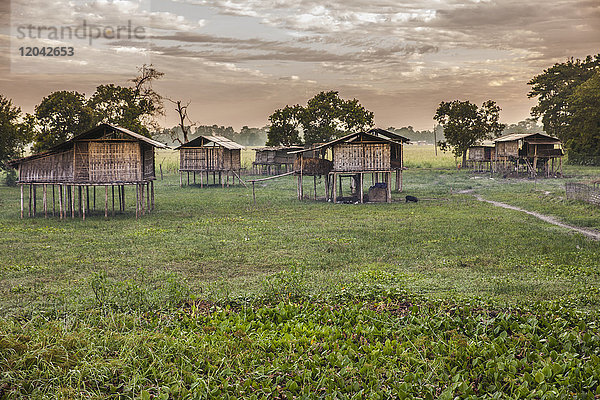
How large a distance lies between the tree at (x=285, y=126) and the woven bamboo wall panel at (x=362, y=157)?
1174 inches

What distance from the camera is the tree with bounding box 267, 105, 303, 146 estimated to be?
63312mm

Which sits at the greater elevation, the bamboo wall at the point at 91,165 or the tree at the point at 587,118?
the tree at the point at 587,118

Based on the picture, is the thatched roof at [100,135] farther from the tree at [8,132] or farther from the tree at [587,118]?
the tree at [587,118]

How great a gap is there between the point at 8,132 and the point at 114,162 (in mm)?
19296

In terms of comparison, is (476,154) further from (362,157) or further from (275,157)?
(362,157)

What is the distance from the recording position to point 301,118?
62.8 metres

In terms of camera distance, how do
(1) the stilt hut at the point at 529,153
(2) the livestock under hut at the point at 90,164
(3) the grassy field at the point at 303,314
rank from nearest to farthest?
(3) the grassy field at the point at 303,314
(2) the livestock under hut at the point at 90,164
(1) the stilt hut at the point at 529,153

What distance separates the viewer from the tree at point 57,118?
145 feet

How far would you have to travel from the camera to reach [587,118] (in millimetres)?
52875

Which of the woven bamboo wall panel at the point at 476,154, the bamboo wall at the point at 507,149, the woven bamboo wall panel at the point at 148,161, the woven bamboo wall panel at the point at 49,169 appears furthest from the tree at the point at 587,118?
the woven bamboo wall panel at the point at 49,169

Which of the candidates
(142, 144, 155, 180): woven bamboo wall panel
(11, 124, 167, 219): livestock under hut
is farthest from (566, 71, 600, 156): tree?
(11, 124, 167, 219): livestock under hut

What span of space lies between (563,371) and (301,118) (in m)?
57.3

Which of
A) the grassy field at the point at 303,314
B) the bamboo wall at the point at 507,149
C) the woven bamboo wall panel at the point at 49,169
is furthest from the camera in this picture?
the bamboo wall at the point at 507,149

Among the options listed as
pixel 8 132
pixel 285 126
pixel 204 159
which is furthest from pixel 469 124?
pixel 8 132
